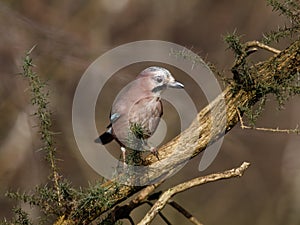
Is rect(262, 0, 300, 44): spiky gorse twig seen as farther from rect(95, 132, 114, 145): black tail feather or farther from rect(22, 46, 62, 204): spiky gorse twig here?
rect(95, 132, 114, 145): black tail feather

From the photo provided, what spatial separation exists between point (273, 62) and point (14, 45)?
98.5 inches

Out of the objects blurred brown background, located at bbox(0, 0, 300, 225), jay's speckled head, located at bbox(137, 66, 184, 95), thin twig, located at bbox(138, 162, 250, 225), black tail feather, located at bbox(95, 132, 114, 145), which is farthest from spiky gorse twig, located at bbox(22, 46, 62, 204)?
blurred brown background, located at bbox(0, 0, 300, 225)

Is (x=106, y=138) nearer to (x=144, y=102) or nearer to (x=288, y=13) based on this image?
(x=144, y=102)

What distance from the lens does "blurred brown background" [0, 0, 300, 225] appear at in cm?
432

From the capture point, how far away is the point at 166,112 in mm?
4297

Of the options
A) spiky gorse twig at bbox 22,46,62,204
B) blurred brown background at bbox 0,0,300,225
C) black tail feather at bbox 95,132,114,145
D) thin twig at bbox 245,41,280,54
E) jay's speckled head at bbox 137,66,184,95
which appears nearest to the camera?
spiky gorse twig at bbox 22,46,62,204

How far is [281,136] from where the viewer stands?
5465 millimetres

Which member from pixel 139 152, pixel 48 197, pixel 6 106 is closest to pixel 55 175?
pixel 48 197

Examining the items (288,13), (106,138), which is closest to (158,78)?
(106,138)

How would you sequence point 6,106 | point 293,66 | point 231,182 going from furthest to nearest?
point 231,182, point 6,106, point 293,66

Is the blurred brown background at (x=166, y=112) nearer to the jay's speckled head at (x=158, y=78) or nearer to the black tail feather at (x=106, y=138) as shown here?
the black tail feather at (x=106, y=138)

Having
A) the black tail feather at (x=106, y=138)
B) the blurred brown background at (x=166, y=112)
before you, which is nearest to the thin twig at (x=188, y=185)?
the black tail feather at (x=106, y=138)

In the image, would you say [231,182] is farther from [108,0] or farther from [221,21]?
[108,0]

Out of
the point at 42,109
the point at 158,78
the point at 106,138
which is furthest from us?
the point at 106,138
